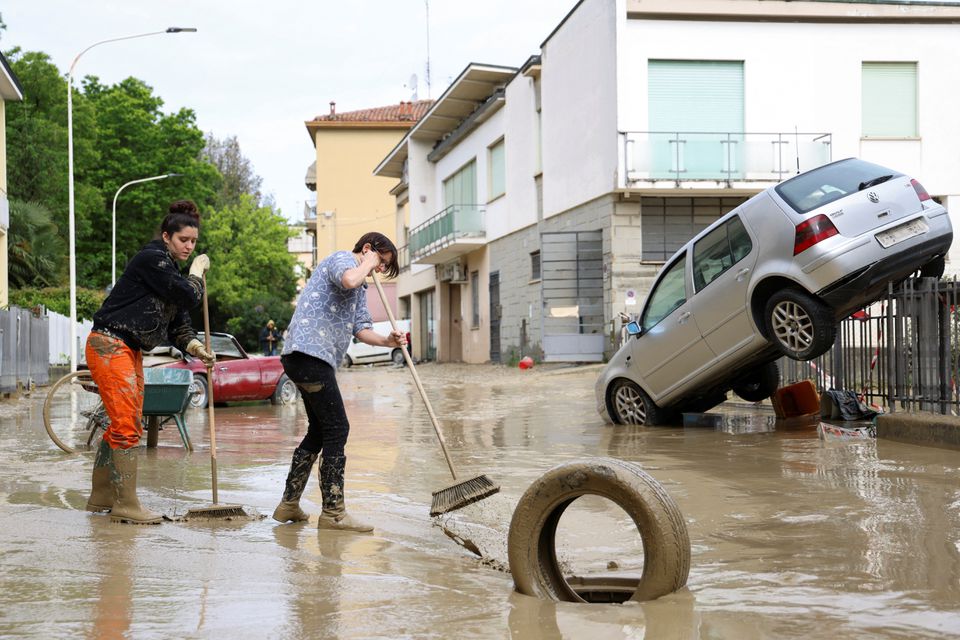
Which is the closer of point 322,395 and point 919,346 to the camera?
point 322,395

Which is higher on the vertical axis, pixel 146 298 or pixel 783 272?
pixel 783 272

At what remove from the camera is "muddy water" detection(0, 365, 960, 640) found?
12.5 feet

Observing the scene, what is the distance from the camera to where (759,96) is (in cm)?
2345

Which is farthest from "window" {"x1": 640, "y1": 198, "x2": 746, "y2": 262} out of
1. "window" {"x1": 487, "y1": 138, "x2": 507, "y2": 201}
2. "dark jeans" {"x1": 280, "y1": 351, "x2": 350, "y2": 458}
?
"dark jeans" {"x1": 280, "y1": 351, "x2": 350, "y2": 458}

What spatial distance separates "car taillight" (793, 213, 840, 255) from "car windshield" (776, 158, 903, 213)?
0.47ft

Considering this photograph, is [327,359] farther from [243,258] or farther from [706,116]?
[243,258]

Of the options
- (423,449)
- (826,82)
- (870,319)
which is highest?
(826,82)

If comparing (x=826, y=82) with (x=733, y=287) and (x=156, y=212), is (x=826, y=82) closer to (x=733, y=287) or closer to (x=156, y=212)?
(x=733, y=287)

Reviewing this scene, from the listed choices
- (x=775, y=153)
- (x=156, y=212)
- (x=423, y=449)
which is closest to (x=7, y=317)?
(x=423, y=449)

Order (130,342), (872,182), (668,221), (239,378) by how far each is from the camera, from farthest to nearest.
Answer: (668,221) < (239,378) < (872,182) < (130,342)

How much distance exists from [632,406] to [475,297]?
23065 mm

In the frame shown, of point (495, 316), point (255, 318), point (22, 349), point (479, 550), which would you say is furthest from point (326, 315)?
point (255, 318)

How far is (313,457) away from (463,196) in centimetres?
3082

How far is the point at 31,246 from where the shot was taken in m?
40.1
